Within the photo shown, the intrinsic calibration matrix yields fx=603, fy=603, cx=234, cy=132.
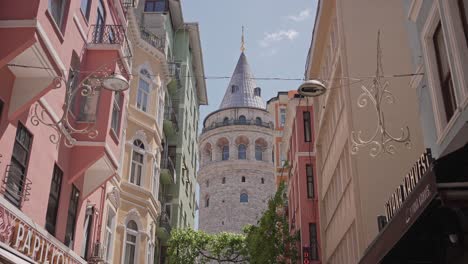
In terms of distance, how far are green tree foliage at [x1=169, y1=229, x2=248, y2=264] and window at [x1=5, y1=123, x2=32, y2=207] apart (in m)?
20.5

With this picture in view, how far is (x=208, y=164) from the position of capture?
77312 millimetres

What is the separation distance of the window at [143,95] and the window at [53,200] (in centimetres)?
1096

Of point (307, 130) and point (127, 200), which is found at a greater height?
point (307, 130)

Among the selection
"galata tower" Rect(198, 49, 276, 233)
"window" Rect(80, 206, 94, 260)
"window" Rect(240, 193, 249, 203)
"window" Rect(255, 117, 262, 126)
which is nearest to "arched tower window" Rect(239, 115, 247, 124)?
"galata tower" Rect(198, 49, 276, 233)

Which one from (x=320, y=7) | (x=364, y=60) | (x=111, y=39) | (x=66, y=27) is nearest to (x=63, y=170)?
(x=66, y=27)

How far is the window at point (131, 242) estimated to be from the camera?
25.2 meters

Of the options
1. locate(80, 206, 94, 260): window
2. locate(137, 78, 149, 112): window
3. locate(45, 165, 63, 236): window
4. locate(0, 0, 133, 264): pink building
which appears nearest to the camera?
locate(0, 0, 133, 264): pink building

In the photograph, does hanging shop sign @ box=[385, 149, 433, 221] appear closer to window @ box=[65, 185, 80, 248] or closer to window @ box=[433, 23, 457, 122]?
window @ box=[433, 23, 457, 122]

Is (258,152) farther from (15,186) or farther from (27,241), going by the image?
(27,241)

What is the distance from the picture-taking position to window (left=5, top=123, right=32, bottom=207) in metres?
13.3

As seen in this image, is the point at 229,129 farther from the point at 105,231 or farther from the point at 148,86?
the point at 105,231

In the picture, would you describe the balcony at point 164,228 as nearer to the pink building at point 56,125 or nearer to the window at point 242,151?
the pink building at point 56,125

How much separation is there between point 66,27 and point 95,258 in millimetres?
7629

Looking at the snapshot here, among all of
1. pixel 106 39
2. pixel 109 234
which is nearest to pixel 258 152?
pixel 109 234
